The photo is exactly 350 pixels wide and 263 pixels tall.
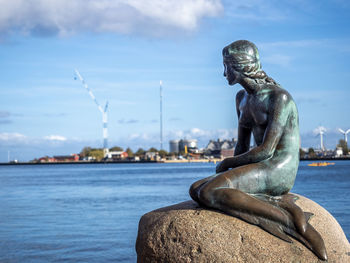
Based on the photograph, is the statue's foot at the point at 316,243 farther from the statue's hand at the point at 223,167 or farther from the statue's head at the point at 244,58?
the statue's head at the point at 244,58

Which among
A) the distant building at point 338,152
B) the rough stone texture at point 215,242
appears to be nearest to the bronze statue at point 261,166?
the rough stone texture at point 215,242

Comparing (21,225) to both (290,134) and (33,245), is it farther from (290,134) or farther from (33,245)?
(290,134)

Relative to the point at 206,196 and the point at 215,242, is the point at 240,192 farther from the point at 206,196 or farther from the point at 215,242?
the point at 215,242

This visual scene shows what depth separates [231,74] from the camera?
27.9ft

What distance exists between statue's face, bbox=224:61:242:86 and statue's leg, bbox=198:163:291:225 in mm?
1309

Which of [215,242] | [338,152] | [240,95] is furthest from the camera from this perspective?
[338,152]

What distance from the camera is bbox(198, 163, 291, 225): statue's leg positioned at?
762 cm

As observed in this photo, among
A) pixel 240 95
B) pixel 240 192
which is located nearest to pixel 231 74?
pixel 240 95

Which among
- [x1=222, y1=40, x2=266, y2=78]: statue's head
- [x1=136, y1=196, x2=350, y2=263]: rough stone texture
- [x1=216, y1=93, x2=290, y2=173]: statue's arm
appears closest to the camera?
[x1=136, y1=196, x2=350, y2=263]: rough stone texture

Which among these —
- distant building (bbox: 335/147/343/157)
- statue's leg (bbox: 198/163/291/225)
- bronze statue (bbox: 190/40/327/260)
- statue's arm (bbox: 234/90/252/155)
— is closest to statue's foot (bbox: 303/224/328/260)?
bronze statue (bbox: 190/40/327/260)

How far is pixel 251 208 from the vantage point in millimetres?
7617

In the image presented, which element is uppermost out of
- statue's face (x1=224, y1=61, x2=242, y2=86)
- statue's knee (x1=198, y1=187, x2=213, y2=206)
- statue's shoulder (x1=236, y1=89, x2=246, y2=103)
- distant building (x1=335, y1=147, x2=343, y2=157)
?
distant building (x1=335, y1=147, x2=343, y2=157)

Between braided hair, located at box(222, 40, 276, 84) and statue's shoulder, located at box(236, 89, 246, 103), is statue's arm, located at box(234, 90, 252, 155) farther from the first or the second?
braided hair, located at box(222, 40, 276, 84)

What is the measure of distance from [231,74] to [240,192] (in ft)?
5.91
